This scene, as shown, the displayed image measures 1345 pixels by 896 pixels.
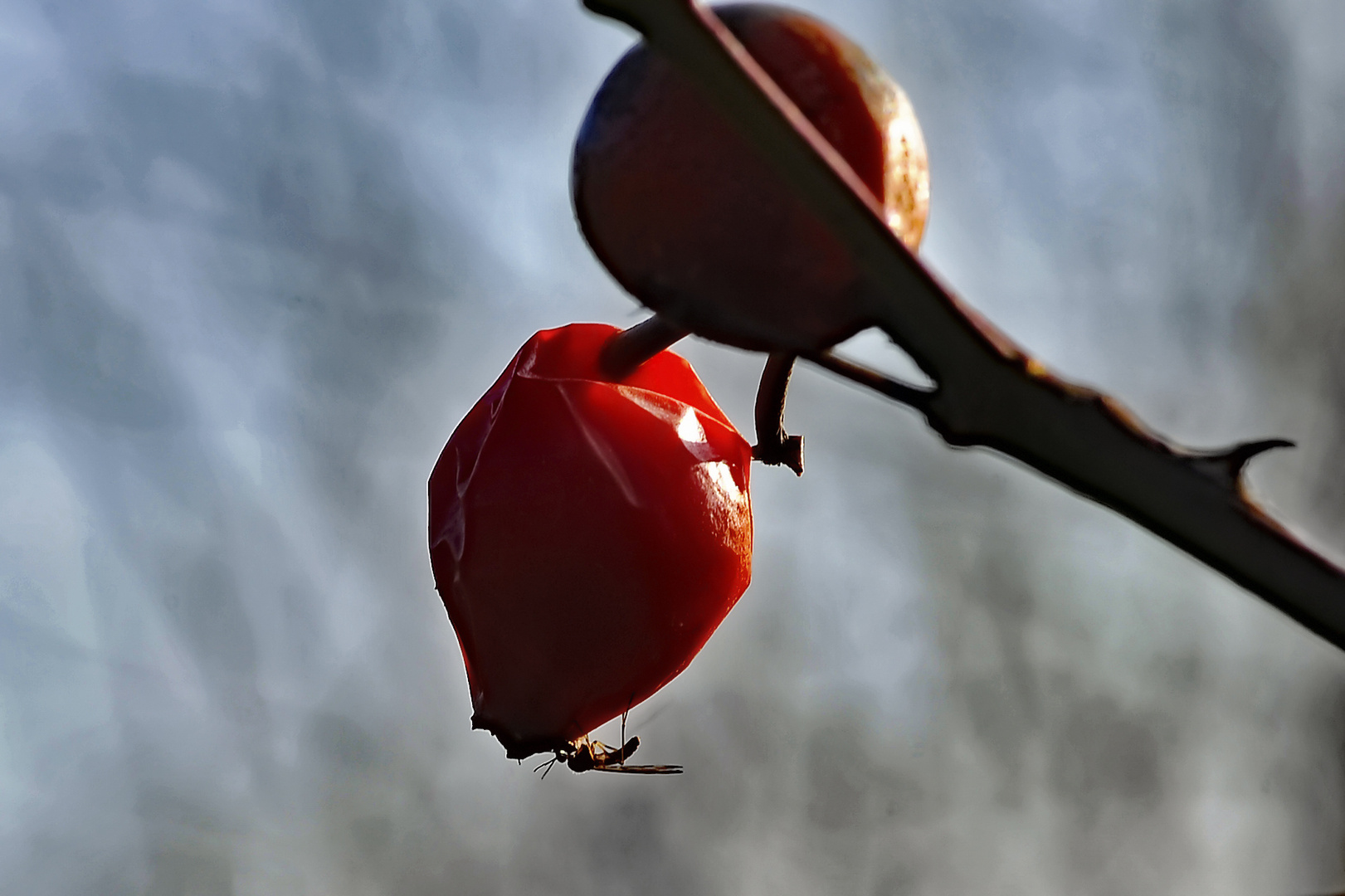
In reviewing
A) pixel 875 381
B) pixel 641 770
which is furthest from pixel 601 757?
pixel 875 381

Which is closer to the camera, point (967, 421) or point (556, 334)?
point (967, 421)

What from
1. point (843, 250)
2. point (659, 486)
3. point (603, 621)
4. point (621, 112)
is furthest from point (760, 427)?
point (843, 250)

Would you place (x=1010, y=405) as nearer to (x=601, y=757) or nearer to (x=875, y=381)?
(x=875, y=381)

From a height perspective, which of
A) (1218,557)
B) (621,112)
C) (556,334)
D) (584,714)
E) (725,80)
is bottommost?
(1218,557)

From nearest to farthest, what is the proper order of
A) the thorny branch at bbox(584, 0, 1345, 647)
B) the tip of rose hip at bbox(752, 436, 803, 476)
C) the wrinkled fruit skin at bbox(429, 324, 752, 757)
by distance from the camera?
the thorny branch at bbox(584, 0, 1345, 647), the wrinkled fruit skin at bbox(429, 324, 752, 757), the tip of rose hip at bbox(752, 436, 803, 476)

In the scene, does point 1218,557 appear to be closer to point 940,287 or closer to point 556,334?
point 940,287

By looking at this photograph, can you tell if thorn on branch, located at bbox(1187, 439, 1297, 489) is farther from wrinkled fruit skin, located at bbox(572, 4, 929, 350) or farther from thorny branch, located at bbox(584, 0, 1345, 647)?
wrinkled fruit skin, located at bbox(572, 4, 929, 350)

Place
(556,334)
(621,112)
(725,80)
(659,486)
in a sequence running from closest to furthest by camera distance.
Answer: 1. (725,80)
2. (621,112)
3. (659,486)
4. (556,334)

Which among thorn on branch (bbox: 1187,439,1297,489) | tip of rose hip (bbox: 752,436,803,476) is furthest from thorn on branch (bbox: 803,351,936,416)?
tip of rose hip (bbox: 752,436,803,476)

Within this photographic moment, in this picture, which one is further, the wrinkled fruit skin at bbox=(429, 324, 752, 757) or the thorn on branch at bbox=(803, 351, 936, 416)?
the wrinkled fruit skin at bbox=(429, 324, 752, 757)
